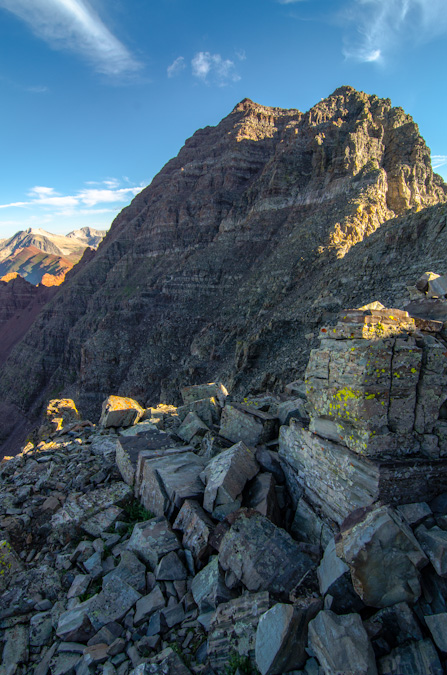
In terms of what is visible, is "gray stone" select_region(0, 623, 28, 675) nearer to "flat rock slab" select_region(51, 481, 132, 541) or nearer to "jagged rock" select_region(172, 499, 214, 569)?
"flat rock slab" select_region(51, 481, 132, 541)

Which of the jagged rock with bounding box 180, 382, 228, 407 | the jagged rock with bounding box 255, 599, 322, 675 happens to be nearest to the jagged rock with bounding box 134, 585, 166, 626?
the jagged rock with bounding box 255, 599, 322, 675

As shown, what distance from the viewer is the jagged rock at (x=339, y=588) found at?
131 inches

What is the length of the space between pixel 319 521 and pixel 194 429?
12.9ft

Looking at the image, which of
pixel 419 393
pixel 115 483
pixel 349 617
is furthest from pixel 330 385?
pixel 115 483

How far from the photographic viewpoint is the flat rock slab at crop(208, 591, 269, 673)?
3400 millimetres

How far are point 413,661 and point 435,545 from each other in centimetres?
104

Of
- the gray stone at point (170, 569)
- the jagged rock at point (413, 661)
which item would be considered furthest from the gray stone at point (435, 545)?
the gray stone at point (170, 569)

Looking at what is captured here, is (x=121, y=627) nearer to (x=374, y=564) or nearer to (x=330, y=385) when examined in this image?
(x=374, y=564)

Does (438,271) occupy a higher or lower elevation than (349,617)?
higher

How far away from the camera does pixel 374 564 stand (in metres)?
3.30

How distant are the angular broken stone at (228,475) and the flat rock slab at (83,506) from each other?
6.45 feet

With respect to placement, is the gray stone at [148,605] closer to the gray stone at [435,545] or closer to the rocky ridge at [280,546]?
the rocky ridge at [280,546]

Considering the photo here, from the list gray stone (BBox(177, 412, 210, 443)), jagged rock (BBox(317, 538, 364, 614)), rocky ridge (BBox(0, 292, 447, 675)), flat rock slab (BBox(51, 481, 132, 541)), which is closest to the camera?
rocky ridge (BBox(0, 292, 447, 675))

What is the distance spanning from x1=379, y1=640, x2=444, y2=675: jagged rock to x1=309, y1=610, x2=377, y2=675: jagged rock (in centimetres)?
15
